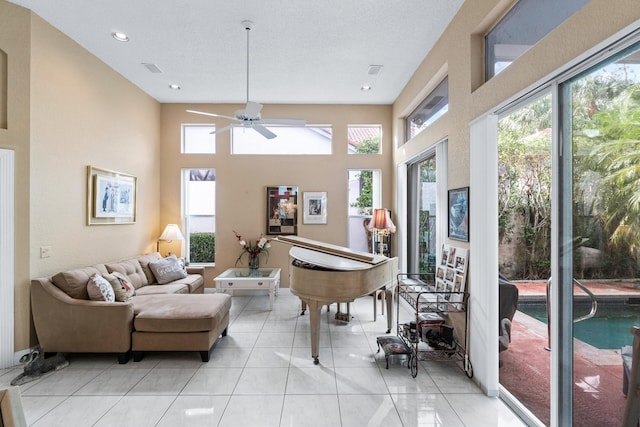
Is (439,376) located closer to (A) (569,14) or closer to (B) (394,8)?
(A) (569,14)

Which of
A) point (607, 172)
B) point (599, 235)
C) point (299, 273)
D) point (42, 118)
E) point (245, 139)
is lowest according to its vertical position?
point (299, 273)

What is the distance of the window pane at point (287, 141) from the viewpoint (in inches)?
235

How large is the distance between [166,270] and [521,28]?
5154 millimetres

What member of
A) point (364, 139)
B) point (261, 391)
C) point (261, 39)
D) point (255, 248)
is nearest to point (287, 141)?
point (364, 139)

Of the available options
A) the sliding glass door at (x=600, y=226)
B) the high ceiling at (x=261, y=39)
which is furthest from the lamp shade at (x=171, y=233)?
the sliding glass door at (x=600, y=226)

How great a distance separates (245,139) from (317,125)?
1.45m

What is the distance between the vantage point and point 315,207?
5895 millimetres

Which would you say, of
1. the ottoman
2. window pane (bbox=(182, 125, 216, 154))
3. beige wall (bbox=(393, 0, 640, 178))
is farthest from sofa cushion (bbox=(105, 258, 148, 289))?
beige wall (bbox=(393, 0, 640, 178))

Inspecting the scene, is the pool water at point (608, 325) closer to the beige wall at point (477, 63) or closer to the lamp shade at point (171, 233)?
the beige wall at point (477, 63)

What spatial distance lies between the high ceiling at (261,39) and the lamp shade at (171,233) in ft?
7.93

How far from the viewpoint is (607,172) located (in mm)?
1590

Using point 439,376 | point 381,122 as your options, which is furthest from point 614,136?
point 381,122

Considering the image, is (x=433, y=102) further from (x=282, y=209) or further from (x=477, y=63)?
(x=282, y=209)

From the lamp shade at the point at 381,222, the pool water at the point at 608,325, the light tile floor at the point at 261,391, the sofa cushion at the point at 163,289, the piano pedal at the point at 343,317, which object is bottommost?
the light tile floor at the point at 261,391
